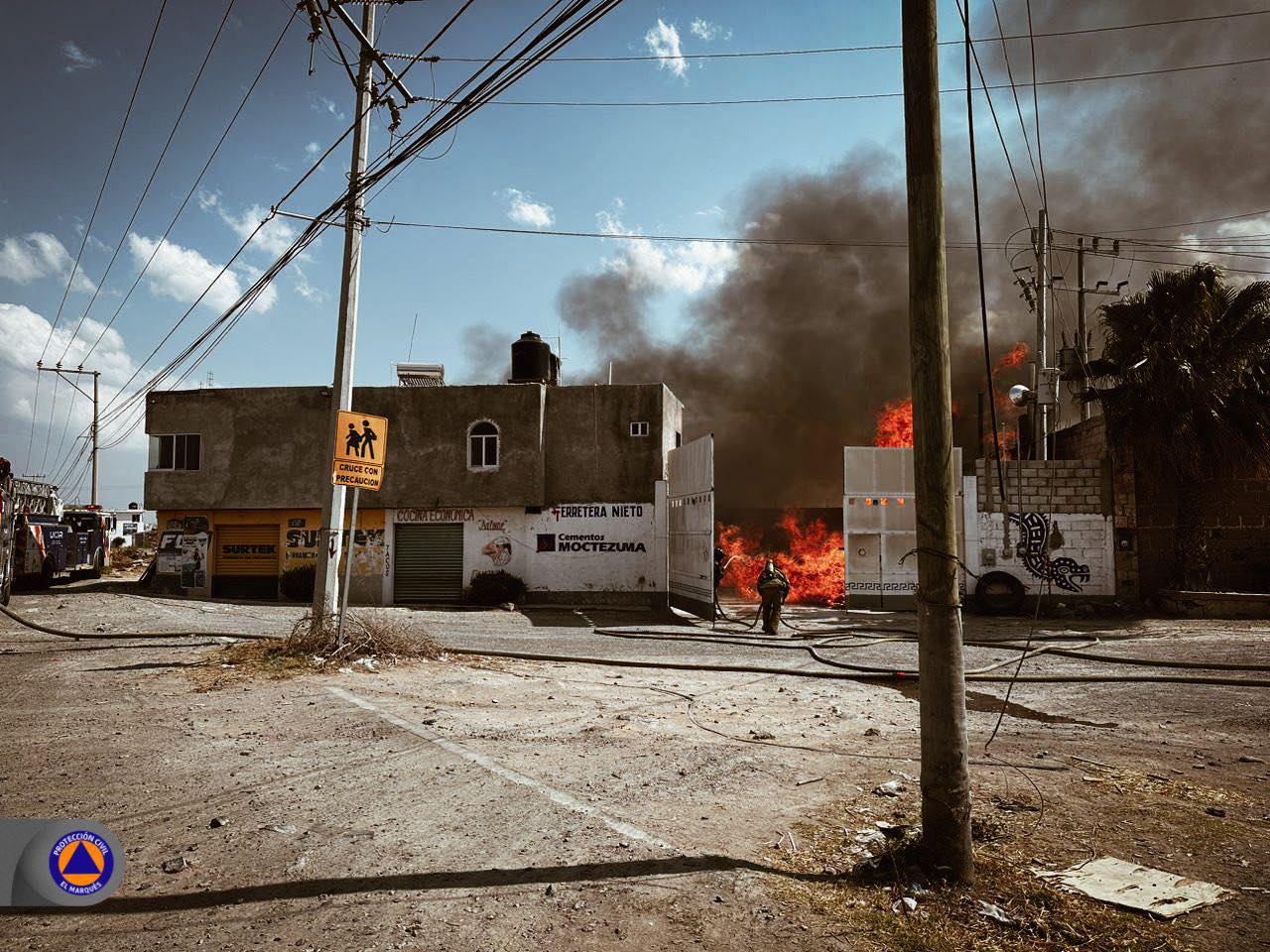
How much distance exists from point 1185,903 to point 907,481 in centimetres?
1732

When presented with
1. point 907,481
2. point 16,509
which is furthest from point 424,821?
point 16,509

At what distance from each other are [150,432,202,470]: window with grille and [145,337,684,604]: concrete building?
0.08 meters

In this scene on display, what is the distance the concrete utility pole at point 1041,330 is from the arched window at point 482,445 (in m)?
16.7

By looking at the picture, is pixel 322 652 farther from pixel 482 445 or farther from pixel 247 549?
pixel 247 549

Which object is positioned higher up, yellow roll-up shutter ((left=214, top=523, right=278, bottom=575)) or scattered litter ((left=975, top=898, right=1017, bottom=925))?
yellow roll-up shutter ((left=214, top=523, right=278, bottom=575))

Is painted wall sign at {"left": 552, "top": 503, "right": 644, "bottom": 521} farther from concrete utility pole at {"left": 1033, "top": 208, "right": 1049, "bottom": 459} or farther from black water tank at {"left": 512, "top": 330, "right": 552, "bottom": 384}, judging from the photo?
concrete utility pole at {"left": 1033, "top": 208, "right": 1049, "bottom": 459}

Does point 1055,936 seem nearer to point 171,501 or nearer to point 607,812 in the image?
point 607,812

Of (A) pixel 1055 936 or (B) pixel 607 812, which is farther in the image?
(B) pixel 607 812

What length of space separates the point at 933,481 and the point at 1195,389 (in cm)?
1850

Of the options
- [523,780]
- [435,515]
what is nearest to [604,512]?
[435,515]

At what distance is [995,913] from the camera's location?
343 centimetres

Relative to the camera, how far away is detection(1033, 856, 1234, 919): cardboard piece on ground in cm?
351

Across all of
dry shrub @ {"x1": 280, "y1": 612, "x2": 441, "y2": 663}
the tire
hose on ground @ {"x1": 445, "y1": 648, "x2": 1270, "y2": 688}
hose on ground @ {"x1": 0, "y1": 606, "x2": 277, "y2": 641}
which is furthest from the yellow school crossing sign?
the tire

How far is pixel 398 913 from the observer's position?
3.44 metres
